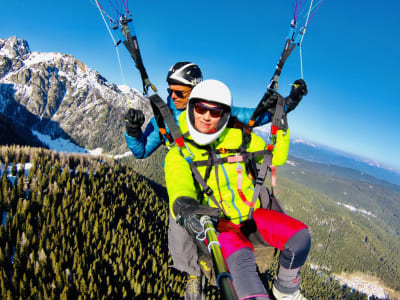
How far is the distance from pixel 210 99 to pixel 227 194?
7.38 ft

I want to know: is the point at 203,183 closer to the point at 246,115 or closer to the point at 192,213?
the point at 192,213

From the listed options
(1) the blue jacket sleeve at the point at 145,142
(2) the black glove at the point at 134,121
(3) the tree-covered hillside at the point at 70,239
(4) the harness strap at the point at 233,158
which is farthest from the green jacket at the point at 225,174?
(3) the tree-covered hillside at the point at 70,239

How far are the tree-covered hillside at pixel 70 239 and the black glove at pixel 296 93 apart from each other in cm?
917

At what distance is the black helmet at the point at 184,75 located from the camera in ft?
20.5

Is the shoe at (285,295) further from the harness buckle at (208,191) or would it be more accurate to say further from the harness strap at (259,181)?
the harness buckle at (208,191)

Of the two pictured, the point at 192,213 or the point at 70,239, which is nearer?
the point at 192,213

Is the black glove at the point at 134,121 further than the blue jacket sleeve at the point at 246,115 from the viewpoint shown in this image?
No

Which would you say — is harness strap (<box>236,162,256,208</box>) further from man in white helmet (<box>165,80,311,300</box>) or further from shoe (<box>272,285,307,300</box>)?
shoe (<box>272,285,307,300</box>)

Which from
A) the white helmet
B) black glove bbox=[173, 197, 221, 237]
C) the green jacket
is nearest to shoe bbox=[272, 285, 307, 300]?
the green jacket

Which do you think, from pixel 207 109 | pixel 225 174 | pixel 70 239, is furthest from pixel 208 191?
pixel 70 239

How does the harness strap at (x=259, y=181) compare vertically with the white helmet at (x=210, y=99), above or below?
below

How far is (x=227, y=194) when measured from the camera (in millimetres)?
4508

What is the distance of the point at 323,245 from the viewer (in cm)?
18950

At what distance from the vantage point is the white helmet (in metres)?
4.23
